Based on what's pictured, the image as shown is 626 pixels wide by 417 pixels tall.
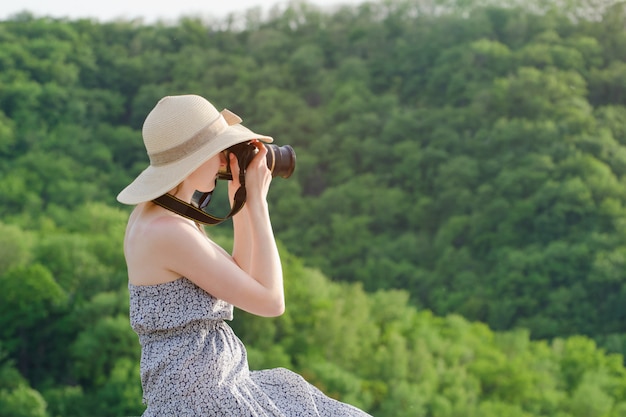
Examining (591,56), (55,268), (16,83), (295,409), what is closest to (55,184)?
(16,83)

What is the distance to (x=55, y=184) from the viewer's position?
120 ft

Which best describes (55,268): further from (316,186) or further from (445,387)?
(316,186)

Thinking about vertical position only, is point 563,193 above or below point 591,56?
below

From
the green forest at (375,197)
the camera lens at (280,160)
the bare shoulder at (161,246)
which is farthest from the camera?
the green forest at (375,197)

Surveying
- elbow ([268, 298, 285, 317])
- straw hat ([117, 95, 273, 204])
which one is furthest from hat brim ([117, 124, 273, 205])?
elbow ([268, 298, 285, 317])

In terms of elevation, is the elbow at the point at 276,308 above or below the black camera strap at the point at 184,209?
below

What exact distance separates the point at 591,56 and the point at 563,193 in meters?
8.35

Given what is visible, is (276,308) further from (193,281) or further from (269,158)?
(269,158)

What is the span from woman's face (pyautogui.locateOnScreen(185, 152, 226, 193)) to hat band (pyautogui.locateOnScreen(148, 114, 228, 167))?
35 millimetres

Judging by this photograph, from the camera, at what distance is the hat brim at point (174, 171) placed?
5.31ft

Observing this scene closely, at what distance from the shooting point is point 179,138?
65.4 inches

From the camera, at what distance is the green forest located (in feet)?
84.8

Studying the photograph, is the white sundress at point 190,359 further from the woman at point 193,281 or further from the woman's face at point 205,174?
the woman's face at point 205,174

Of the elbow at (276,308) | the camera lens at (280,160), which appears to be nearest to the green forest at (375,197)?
the camera lens at (280,160)
